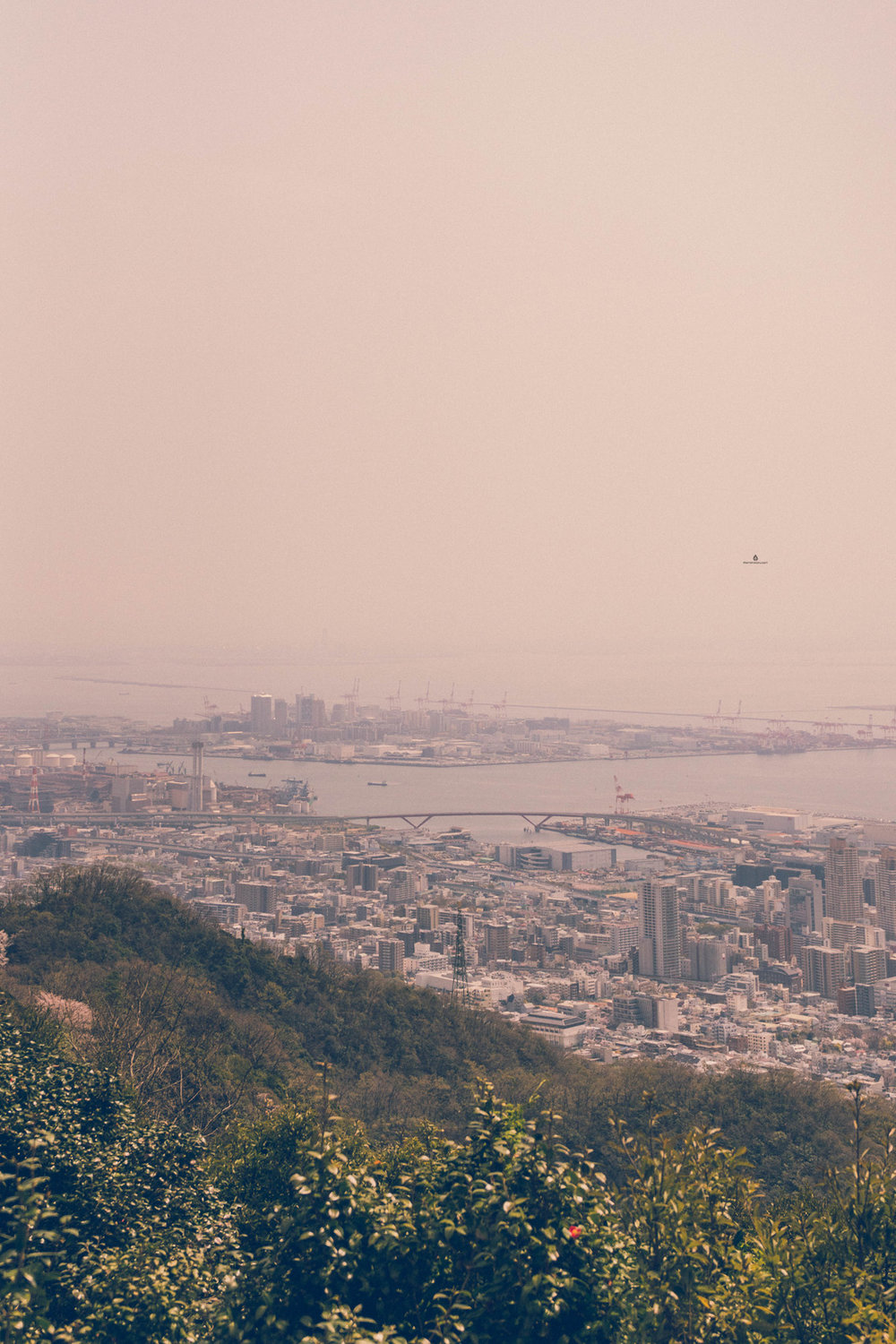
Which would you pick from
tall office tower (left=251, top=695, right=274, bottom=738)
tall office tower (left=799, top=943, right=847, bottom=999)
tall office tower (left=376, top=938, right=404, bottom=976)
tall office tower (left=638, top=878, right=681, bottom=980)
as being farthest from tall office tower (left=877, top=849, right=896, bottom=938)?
tall office tower (left=251, top=695, right=274, bottom=738)

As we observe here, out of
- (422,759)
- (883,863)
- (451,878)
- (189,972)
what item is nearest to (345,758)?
(422,759)

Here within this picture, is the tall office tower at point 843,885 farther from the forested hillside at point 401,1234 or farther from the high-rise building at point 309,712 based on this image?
the high-rise building at point 309,712

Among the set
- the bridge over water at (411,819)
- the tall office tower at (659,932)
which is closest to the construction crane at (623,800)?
the bridge over water at (411,819)

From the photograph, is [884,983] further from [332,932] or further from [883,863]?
[332,932]

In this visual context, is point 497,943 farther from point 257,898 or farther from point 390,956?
point 257,898

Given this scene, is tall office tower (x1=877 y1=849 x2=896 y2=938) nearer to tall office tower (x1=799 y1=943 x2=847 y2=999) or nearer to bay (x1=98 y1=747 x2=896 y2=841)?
tall office tower (x1=799 y1=943 x2=847 y2=999)

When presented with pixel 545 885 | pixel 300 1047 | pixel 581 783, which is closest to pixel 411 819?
pixel 581 783
